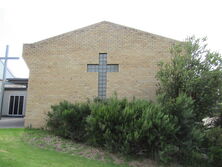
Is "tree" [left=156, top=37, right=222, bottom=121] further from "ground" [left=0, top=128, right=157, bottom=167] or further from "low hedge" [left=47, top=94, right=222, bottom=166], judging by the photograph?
"ground" [left=0, top=128, right=157, bottom=167]

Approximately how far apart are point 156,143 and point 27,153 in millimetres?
5085

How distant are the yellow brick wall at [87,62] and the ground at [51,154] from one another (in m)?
3.46

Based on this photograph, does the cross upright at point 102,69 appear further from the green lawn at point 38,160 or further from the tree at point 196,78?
the green lawn at point 38,160

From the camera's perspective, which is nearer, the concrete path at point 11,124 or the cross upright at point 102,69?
the cross upright at point 102,69

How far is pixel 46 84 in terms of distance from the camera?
508 inches

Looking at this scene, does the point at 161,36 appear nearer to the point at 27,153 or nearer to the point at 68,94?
the point at 68,94

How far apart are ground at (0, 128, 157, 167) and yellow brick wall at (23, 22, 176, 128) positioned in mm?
3462

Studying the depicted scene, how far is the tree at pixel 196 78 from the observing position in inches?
361

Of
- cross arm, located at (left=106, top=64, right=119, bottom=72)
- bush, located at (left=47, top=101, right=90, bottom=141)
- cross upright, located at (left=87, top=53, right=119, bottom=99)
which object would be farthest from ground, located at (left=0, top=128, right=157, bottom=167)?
cross arm, located at (left=106, top=64, right=119, bottom=72)

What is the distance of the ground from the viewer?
239 inches

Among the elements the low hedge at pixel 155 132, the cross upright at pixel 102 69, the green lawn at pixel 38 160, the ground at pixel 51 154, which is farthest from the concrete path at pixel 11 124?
the low hedge at pixel 155 132

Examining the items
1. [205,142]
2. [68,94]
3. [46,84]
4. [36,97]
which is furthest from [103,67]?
[205,142]

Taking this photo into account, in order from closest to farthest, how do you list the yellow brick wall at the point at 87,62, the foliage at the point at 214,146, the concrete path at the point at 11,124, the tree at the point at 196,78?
the foliage at the point at 214,146 < the tree at the point at 196,78 < the yellow brick wall at the point at 87,62 < the concrete path at the point at 11,124

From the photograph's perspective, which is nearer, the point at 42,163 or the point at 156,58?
the point at 42,163
